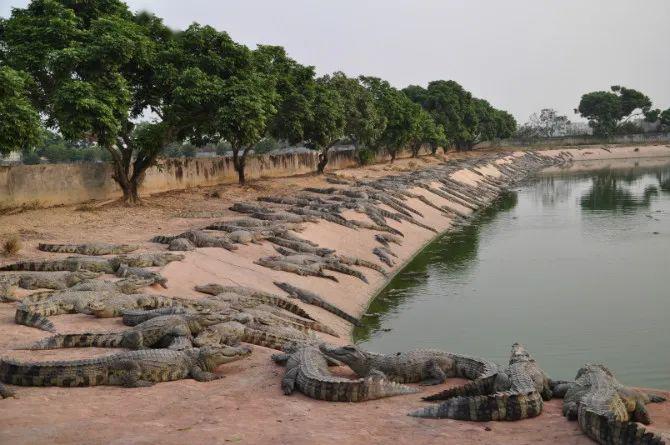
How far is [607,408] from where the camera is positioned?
20.9 feet

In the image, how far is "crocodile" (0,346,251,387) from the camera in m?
7.08

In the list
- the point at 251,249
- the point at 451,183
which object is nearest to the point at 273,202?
the point at 251,249

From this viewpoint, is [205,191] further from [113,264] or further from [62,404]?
[62,404]

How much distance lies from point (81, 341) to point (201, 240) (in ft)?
26.1

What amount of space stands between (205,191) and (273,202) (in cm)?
332

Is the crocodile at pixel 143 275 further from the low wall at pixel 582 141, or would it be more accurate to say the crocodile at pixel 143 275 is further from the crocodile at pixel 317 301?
the low wall at pixel 582 141

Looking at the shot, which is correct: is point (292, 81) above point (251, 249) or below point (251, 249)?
above

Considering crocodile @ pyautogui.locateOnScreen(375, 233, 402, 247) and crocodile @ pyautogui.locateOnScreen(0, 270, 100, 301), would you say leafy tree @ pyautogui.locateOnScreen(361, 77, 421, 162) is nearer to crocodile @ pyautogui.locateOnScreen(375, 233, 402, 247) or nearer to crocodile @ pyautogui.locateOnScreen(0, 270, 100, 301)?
crocodile @ pyautogui.locateOnScreen(375, 233, 402, 247)

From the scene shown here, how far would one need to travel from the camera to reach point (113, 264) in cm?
1315

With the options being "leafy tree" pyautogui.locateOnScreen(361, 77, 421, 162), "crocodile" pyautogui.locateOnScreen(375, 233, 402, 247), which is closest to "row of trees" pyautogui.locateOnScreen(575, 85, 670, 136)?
"leafy tree" pyautogui.locateOnScreen(361, 77, 421, 162)

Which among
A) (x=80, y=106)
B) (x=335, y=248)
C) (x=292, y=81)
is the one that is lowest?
(x=335, y=248)

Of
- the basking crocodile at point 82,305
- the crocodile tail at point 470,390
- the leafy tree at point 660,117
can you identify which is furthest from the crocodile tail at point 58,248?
the leafy tree at point 660,117

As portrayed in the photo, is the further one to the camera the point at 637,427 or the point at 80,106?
the point at 80,106

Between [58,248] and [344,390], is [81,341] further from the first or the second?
[58,248]
